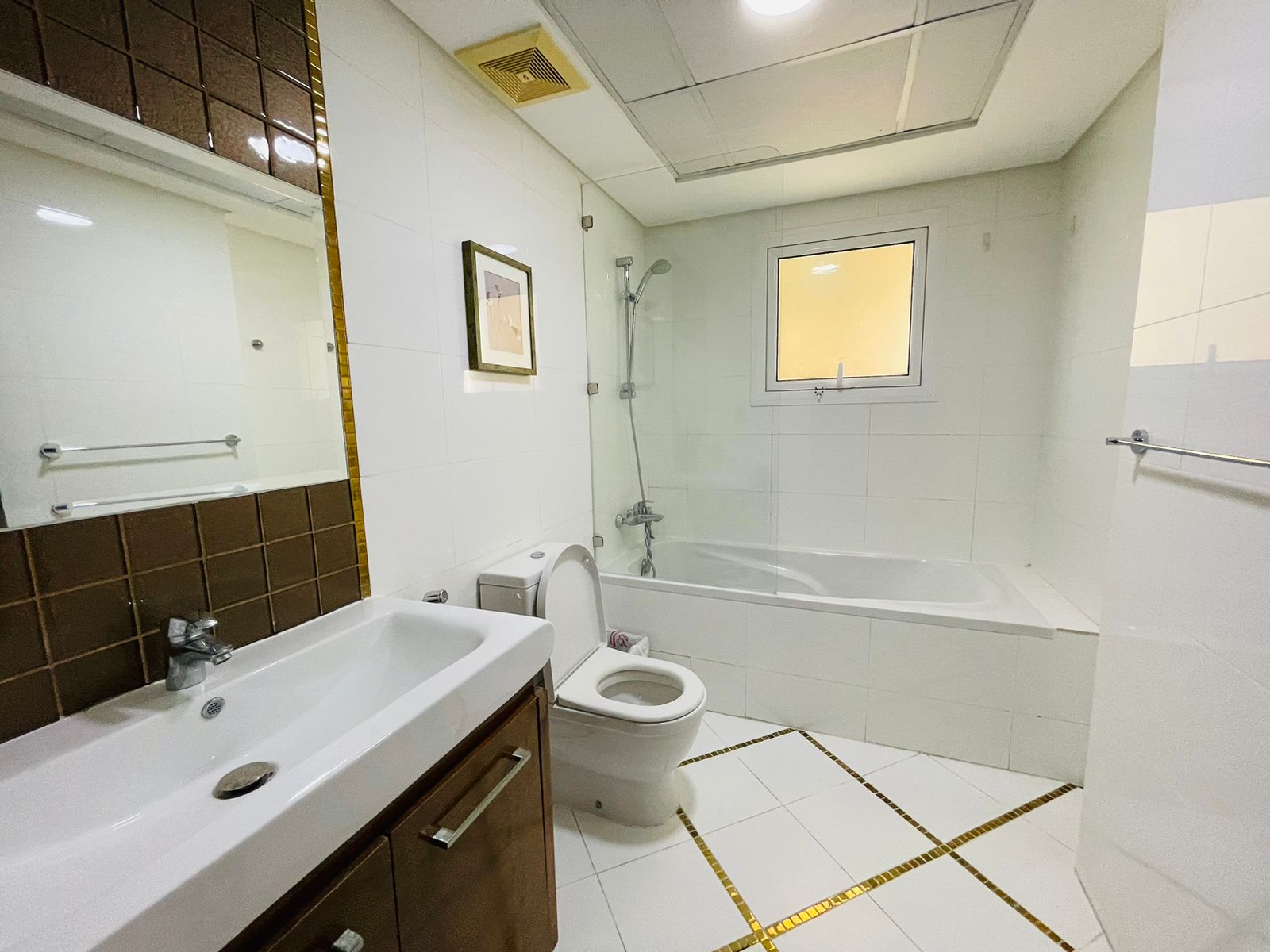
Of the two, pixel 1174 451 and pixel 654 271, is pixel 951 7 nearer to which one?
pixel 1174 451

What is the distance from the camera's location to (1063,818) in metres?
1.54

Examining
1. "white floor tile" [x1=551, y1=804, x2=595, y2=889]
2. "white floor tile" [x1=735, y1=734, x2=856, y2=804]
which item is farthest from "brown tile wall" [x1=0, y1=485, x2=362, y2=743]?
"white floor tile" [x1=735, y1=734, x2=856, y2=804]

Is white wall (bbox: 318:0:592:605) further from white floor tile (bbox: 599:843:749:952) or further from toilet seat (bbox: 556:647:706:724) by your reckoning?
white floor tile (bbox: 599:843:749:952)

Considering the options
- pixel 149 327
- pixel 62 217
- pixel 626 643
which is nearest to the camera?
pixel 62 217

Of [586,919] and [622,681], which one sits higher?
[622,681]

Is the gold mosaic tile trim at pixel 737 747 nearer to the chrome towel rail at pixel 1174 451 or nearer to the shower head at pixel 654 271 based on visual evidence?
the chrome towel rail at pixel 1174 451

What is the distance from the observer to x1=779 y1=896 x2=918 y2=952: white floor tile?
1177mm

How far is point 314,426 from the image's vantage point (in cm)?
107

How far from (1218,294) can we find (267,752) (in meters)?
1.81

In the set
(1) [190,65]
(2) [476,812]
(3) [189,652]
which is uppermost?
(1) [190,65]

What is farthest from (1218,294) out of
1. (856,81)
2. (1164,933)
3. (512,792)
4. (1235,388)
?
(512,792)

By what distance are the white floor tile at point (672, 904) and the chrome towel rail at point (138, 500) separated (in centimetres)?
134

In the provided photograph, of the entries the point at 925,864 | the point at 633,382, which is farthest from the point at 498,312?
the point at 925,864

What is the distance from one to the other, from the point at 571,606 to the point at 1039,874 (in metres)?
1.50
